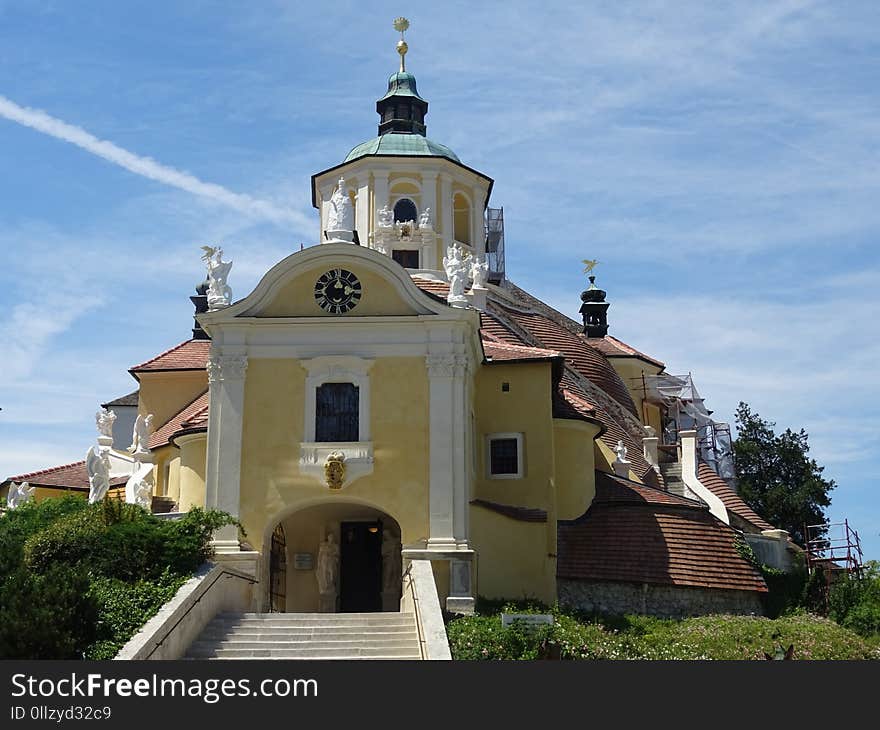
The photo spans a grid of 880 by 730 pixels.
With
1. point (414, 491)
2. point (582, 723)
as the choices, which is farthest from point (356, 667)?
point (414, 491)

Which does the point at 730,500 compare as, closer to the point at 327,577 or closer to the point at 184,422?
the point at 327,577

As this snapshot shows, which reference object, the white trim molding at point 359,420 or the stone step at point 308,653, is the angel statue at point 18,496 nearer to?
the white trim molding at point 359,420

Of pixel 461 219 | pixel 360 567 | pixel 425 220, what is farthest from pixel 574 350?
pixel 360 567

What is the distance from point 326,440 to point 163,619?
8569 millimetres

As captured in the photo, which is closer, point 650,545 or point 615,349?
point 650,545

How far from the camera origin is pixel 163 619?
20.9m

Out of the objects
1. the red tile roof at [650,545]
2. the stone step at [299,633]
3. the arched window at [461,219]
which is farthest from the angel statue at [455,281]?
the arched window at [461,219]

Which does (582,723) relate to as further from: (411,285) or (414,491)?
(411,285)

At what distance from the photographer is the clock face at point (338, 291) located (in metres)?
29.6

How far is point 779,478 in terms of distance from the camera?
2237 inches

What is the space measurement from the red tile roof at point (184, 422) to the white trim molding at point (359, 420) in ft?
13.8

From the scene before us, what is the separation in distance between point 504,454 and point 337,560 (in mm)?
4959

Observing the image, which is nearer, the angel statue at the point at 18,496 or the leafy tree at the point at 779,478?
the angel statue at the point at 18,496

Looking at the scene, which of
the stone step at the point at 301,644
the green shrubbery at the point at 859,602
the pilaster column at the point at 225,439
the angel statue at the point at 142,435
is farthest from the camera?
the angel statue at the point at 142,435
